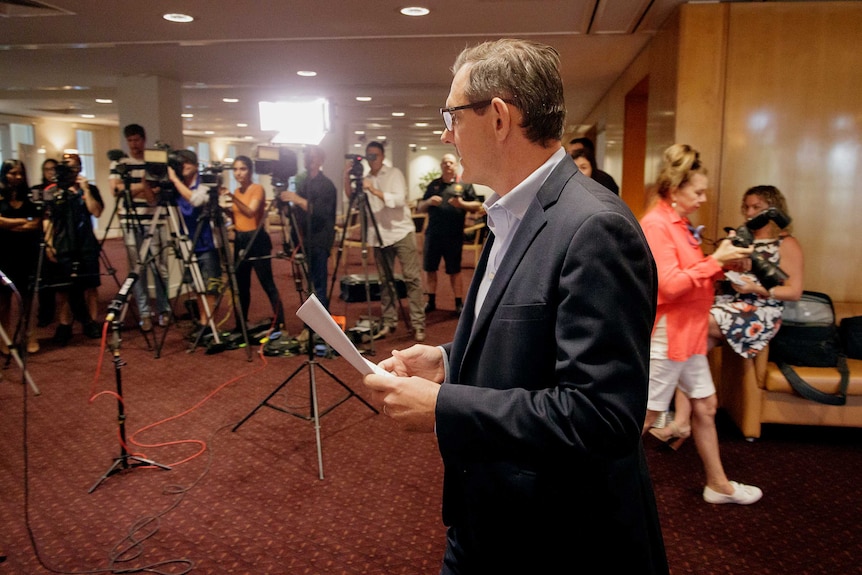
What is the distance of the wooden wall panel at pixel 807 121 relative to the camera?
3.74m

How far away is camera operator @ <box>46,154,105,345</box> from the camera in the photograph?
500 cm

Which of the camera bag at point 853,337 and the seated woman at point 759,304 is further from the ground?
the seated woman at point 759,304

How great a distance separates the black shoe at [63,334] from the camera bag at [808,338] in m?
5.29

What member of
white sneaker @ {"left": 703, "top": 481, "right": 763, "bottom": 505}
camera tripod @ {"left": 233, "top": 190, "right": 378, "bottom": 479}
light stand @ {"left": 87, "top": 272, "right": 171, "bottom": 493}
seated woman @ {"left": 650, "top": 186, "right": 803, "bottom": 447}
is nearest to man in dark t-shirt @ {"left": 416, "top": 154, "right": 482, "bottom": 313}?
camera tripod @ {"left": 233, "top": 190, "right": 378, "bottom": 479}

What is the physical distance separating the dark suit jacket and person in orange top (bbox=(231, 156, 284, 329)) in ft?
13.8

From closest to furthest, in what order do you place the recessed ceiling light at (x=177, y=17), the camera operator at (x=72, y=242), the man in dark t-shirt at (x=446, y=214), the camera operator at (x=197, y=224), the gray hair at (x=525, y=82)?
the gray hair at (x=525, y=82) → the recessed ceiling light at (x=177, y=17) → the camera operator at (x=72, y=242) → the camera operator at (x=197, y=224) → the man in dark t-shirt at (x=446, y=214)

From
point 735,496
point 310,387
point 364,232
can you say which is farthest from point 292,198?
point 735,496

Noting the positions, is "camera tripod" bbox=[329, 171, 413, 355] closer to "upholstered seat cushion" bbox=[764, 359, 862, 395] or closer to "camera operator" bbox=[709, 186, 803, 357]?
"camera operator" bbox=[709, 186, 803, 357]

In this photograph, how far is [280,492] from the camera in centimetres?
279

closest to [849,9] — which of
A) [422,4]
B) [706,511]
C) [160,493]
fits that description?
[422,4]

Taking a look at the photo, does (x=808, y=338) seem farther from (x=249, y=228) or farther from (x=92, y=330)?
(x=92, y=330)

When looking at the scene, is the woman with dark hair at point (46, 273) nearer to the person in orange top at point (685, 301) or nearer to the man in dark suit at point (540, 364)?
the person in orange top at point (685, 301)

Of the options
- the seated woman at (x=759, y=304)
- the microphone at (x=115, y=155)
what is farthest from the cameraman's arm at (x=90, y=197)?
the seated woman at (x=759, y=304)

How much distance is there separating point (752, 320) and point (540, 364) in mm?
2663
